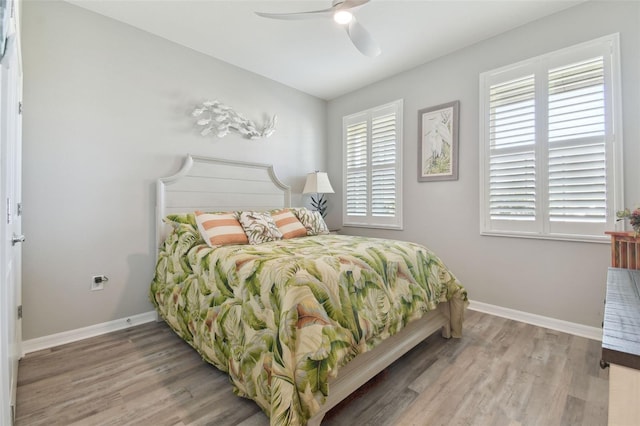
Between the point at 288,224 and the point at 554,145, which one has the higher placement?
the point at 554,145

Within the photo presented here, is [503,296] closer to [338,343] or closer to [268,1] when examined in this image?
[338,343]

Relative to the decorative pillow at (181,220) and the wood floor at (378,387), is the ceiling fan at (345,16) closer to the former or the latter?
the decorative pillow at (181,220)

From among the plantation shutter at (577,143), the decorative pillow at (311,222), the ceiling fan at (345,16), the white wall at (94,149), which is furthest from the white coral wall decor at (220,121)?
the plantation shutter at (577,143)

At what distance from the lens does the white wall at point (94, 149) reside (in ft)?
7.23

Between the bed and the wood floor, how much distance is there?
13cm

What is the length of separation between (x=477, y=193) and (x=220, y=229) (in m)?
2.54

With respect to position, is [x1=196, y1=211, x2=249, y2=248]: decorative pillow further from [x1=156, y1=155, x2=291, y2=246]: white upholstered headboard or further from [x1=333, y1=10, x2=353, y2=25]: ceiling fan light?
[x1=333, y1=10, x2=353, y2=25]: ceiling fan light

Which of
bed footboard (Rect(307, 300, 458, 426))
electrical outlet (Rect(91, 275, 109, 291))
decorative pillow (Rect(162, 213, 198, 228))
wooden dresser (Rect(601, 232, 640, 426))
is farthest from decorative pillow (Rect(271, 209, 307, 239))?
A: wooden dresser (Rect(601, 232, 640, 426))

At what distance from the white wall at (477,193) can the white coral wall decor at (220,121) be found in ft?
5.51

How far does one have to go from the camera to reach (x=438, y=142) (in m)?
3.25

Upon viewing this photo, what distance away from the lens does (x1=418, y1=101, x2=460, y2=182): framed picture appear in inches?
123

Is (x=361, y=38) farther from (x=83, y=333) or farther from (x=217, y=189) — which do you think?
(x=83, y=333)

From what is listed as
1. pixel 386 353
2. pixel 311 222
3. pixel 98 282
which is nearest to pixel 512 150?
pixel 311 222

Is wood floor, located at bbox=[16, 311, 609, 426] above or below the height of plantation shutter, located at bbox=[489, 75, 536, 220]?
below
